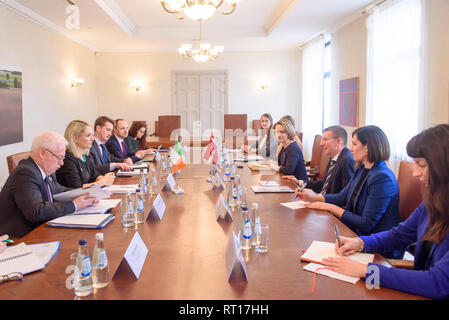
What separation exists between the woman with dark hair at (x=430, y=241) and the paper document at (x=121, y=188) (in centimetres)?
187

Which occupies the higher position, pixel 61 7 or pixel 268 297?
pixel 61 7

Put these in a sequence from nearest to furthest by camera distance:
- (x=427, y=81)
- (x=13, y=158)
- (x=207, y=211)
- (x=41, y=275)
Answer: (x=41, y=275) < (x=207, y=211) < (x=13, y=158) < (x=427, y=81)

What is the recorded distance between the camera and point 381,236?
1811 millimetres

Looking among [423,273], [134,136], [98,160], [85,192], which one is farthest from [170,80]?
[423,273]

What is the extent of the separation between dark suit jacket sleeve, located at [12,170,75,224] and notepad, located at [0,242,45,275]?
0.44 metres

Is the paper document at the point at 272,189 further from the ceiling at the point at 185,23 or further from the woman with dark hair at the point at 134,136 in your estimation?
the ceiling at the point at 185,23

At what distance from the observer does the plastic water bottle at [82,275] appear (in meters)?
1.29

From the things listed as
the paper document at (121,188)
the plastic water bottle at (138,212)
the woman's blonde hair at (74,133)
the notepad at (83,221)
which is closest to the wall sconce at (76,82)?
the woman's blonde hair at (74,133)

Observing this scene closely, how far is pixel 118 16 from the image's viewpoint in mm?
7090

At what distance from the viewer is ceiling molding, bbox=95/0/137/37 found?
6.12 metres

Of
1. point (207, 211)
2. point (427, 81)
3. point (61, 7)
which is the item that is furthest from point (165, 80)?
point (207, 211)
